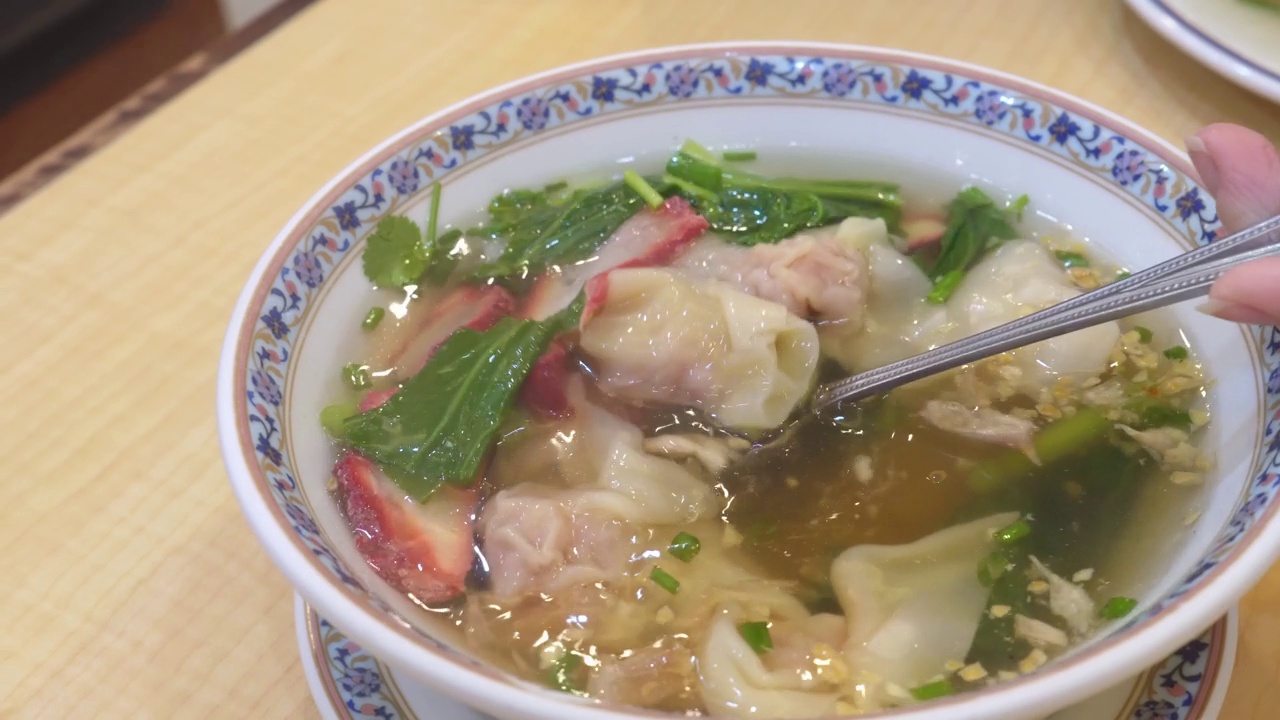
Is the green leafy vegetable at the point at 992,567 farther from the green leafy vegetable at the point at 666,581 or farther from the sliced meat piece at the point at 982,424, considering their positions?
the green leafy vegetable at the point at 666,581

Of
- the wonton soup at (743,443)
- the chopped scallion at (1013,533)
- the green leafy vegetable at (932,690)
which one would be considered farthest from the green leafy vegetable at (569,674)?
the chopped scallion at (1013,533)

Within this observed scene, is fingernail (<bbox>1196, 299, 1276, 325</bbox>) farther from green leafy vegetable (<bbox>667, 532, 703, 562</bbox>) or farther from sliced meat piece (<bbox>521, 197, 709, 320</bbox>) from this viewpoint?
sliced meat piece (<bbox>521, 197, 709, 320</bbox>)

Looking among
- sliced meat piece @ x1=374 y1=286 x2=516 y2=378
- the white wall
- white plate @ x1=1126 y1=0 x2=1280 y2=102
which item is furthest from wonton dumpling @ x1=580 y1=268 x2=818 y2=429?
the white wall

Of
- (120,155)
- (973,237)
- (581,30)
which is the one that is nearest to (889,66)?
(973,237)

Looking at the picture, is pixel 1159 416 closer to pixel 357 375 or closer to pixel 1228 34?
pixel 1228 34

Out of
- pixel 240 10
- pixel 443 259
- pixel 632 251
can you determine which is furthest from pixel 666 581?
pixel 240 10

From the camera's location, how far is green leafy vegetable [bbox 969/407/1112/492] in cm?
164

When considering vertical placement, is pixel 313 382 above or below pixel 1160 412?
below

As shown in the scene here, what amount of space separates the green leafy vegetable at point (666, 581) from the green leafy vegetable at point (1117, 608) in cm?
61

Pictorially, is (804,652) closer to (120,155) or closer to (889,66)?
(889,66)

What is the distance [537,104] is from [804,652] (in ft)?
4.06

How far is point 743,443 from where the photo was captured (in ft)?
5.68

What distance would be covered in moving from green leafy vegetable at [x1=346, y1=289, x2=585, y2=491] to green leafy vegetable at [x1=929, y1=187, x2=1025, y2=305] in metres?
0.87

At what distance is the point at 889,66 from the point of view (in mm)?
1990
